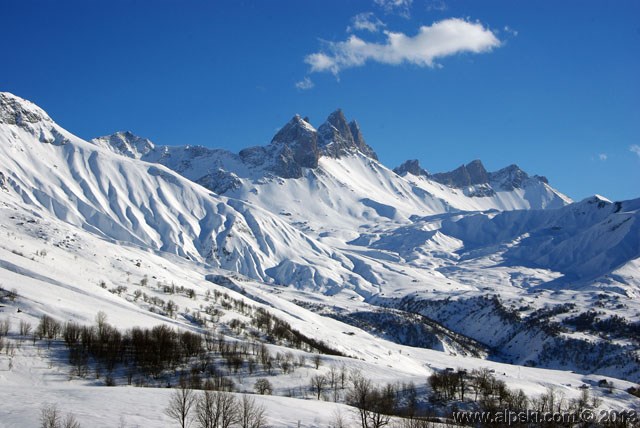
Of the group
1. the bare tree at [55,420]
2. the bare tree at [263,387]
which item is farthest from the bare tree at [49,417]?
the bare tree at [263,387]

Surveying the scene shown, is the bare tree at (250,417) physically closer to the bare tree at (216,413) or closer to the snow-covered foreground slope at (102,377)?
the bare tree at (216,413)

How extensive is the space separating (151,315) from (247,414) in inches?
3874

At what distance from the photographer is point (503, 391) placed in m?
111

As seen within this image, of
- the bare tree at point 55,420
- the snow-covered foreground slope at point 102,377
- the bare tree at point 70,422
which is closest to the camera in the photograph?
the bare tree at point 55,420

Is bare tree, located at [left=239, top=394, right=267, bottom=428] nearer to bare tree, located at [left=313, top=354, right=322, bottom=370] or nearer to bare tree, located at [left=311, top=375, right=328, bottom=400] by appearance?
bare tree, located at [left=311, top=375, right=328, bottom=400]

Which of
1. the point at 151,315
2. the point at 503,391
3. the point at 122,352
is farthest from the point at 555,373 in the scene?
the point at 122,352

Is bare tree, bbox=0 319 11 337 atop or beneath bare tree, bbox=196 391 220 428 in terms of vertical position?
atop

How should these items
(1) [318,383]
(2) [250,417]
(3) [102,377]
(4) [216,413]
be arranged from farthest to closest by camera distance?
(1) [318,383] < (3) [102,377] < (2) [250,417] < (4) [216,413]

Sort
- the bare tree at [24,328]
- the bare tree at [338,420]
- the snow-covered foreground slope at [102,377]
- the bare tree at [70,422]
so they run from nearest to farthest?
the bare tree at [70,422] < the snow-covered foreground slope at [102,377] < the bare tree at [338,420] < the bare tree at [24,328]

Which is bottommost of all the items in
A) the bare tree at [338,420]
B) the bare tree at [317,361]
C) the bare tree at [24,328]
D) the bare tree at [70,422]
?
the bare tree at [338,420]

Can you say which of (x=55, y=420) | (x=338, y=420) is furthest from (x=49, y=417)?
(x=338, y=420)

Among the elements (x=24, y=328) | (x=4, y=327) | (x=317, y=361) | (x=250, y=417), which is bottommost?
(x=250, y=417)

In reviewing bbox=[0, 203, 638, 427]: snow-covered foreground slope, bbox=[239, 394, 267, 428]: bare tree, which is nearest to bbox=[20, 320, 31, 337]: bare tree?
bbox=[0, 203, 638, 427]: snow-covered foreground slope

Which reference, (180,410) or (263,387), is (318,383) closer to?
(263,387)
